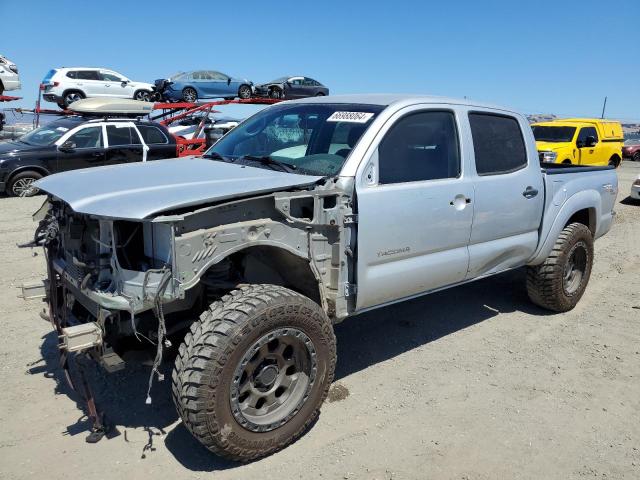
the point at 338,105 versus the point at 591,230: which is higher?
the point at 338,105

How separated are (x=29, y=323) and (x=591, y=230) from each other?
5491mm

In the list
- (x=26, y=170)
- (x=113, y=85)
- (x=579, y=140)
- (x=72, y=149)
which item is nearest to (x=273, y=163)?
(x=72, y=149)

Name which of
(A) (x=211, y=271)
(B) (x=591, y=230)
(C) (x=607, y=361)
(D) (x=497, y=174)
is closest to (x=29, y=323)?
(A) (x=211, y=271)

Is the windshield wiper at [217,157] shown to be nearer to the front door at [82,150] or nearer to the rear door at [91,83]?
the front door at [82,150]

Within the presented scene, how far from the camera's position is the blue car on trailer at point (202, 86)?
1962 cm

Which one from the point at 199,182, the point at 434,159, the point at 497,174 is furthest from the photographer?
the point at 497,174

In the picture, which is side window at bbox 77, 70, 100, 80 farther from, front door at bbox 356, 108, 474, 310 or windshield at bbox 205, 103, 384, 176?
front door at bbox 356, 108, 474, 310

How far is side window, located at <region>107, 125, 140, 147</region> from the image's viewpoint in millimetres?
11145

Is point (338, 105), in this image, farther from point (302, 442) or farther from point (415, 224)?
point (302, 442)

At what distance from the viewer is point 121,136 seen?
11258 millimetres

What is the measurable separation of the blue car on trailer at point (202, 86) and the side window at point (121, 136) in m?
8.90

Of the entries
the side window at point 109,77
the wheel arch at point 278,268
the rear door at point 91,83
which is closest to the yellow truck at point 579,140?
the wheel arch at point 278,268

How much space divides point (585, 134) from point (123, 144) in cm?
1342

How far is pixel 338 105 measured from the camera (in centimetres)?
381
